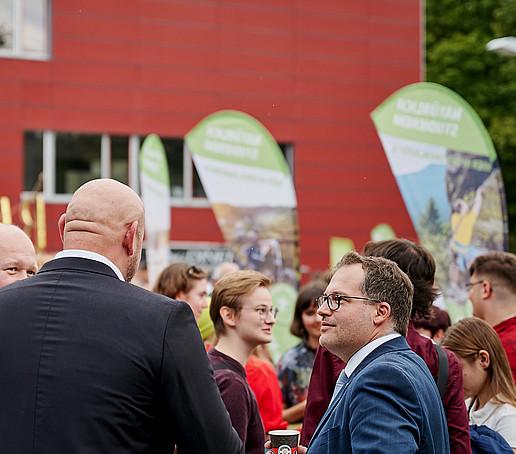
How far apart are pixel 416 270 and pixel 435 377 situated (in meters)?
0.49

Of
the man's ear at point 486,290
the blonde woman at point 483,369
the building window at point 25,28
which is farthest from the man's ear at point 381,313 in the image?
the building window at point 25,28

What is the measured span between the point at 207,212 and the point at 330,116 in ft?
12.7

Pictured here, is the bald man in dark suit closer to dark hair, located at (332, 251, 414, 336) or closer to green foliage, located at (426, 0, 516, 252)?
dark hair, located at (332, 251, 414, 336)

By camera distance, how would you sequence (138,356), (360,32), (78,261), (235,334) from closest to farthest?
(138,356), (78,261), (235,334), (360,32)

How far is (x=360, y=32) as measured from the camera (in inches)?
771

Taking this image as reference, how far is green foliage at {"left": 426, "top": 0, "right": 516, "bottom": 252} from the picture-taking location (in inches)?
1047

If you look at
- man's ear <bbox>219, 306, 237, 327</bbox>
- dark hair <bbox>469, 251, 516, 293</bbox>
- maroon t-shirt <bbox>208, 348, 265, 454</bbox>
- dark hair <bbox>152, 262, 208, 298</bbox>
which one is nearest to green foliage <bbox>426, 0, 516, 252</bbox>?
dark hair <bbox>469, 251, 516, 293</bbox>

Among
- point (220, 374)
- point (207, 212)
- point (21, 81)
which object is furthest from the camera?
point (207, 212)

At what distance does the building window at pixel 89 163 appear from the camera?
17.4 meters

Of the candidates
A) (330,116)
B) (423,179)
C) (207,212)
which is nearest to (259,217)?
(423,179)

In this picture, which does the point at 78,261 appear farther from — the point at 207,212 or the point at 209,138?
the point at 207,212

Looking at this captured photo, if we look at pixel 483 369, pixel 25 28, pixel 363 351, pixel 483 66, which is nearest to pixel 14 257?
pixel 363 351

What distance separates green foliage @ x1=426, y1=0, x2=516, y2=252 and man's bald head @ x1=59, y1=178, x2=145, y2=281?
25.1m

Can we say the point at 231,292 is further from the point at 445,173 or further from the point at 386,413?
the point at 445,173
